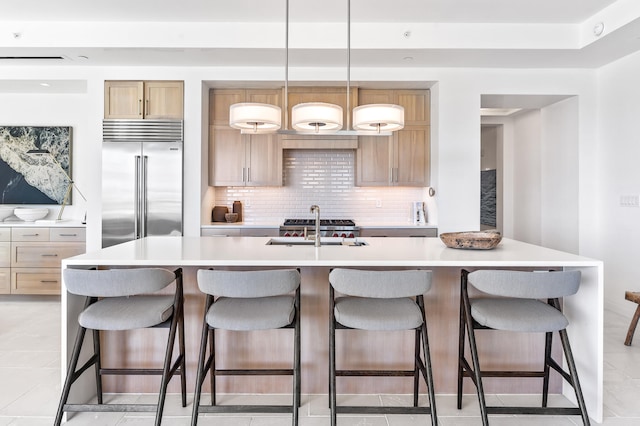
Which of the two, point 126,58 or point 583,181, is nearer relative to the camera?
point 126,58

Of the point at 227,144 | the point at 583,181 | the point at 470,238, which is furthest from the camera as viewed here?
the point at 227,144

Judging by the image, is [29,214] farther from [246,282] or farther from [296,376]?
[296,376]

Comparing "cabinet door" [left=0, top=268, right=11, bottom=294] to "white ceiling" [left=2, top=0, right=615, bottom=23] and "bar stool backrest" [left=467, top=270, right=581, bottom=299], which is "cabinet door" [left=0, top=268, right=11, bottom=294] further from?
"bar stool backrest" [left=467, top=270, right=581, bottom=299]

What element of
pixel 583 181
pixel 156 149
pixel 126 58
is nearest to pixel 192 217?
pixel 156 149

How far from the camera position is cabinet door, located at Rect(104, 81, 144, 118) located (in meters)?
4.11

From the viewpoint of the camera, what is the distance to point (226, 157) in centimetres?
442

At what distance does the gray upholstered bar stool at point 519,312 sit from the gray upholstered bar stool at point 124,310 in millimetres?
1535

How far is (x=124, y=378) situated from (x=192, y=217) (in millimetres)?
2057

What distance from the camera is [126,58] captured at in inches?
153

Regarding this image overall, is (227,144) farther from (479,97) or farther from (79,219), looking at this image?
(479,97)

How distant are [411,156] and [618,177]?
2077 mm

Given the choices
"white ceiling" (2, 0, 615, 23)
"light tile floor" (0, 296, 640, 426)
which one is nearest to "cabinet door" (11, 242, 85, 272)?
"light tile floor" (0, 296, 640, 426)

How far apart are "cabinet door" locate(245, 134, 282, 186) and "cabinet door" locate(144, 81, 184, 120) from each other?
2.85 ft

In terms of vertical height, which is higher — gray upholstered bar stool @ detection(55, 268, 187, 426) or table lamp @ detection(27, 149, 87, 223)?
table lamp @ detection(27, 149, 87, 223)
